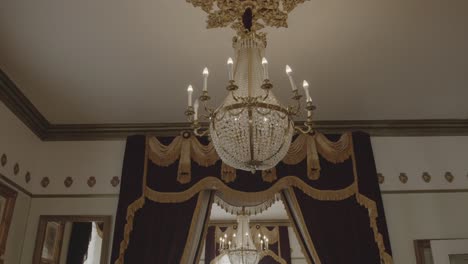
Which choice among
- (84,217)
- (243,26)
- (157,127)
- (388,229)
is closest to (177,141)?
(157,127)

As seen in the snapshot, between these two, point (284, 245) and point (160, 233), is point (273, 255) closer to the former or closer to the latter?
point (284, 245)

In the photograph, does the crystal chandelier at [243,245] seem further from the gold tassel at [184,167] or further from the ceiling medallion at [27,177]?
the ceiling medallion at [27,177]

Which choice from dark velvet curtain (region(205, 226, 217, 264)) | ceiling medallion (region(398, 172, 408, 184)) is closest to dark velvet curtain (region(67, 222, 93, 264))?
ceiling medallion (region(398, 172, 408, 184))

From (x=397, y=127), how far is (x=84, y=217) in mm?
3451

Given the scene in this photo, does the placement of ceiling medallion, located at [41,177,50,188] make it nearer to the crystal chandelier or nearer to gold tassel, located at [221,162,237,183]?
gold tassel, located at [221,162,237,183]

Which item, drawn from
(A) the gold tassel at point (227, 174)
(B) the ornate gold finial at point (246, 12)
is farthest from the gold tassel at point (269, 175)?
(B) the ornate gold finial at point (246, 12)

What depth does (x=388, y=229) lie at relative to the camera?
402 centimetres

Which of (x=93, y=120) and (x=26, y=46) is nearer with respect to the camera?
(x=26, y=46)

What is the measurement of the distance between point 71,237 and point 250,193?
1.93 m

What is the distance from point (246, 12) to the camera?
2.45 meters

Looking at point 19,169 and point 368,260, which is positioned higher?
point 19,169

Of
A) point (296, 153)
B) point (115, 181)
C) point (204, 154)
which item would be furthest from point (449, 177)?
point (115, 181)

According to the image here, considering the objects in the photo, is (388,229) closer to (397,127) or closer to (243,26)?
(397,127)

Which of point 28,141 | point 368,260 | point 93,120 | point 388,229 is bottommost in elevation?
point 368,260
